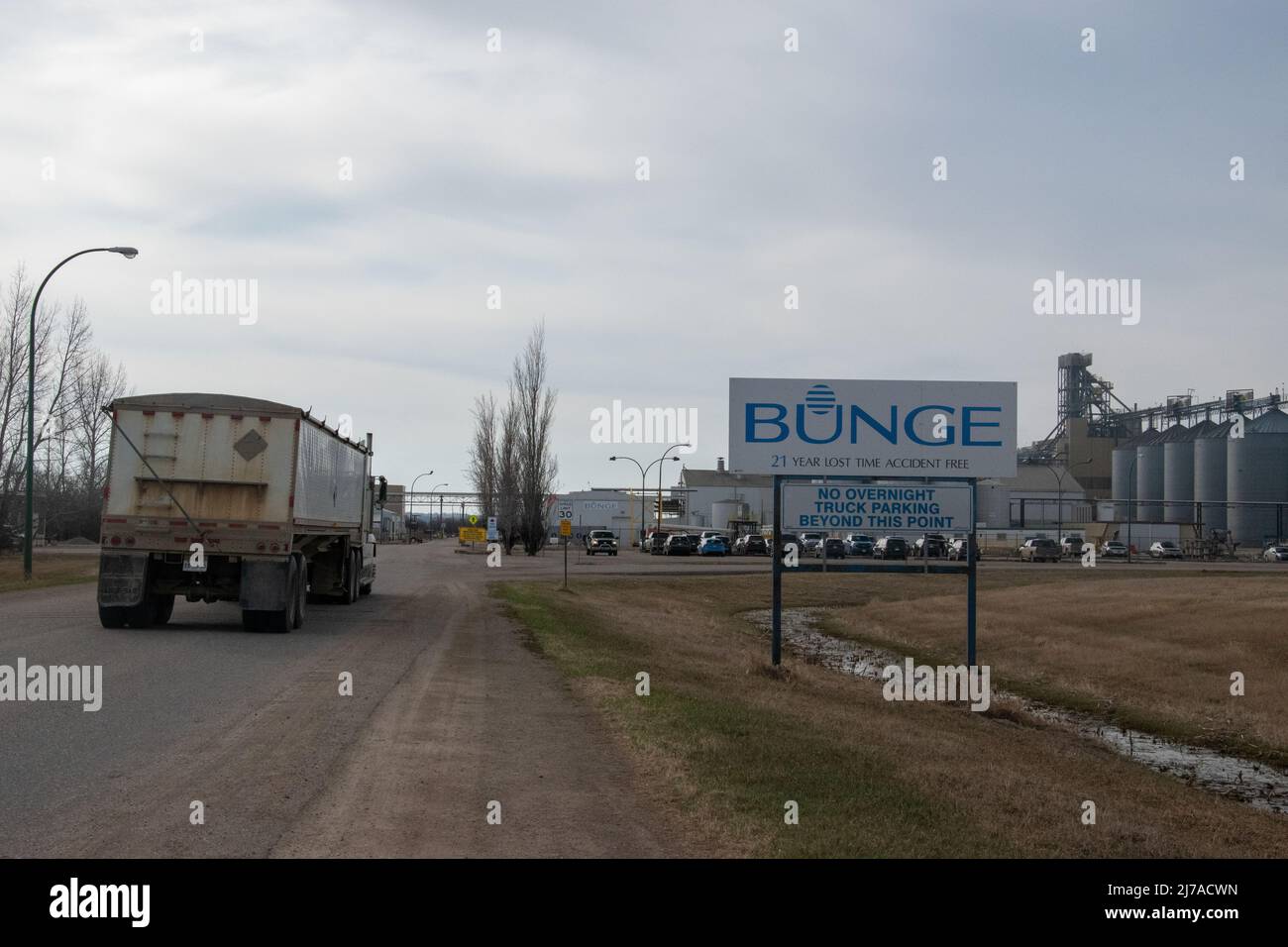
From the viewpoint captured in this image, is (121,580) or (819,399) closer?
(121,580)

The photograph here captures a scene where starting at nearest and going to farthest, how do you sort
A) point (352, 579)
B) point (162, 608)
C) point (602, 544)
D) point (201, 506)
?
1. point (201, 506)
2. point (162, 608)
3. point (352, 579)
4. point (602, 544)

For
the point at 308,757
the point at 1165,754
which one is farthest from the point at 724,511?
the point at 308,757

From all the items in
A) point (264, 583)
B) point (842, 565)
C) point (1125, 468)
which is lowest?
point (264, 583)

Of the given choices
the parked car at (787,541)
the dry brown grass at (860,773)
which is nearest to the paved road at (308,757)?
the dry brown grass at (860,773)

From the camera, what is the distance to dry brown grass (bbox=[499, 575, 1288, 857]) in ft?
25.4

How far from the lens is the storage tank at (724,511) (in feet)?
401

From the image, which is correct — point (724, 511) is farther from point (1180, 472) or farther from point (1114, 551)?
point (1114, 551)

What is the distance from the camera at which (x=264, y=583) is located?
772 inches

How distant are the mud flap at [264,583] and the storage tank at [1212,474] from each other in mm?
96019

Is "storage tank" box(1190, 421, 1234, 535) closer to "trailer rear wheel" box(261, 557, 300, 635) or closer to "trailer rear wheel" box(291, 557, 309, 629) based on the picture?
"trailer rear wheel" box(291, 557, 309, 629)

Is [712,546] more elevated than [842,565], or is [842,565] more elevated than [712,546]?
[842,565]

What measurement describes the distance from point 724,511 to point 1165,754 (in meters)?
110
